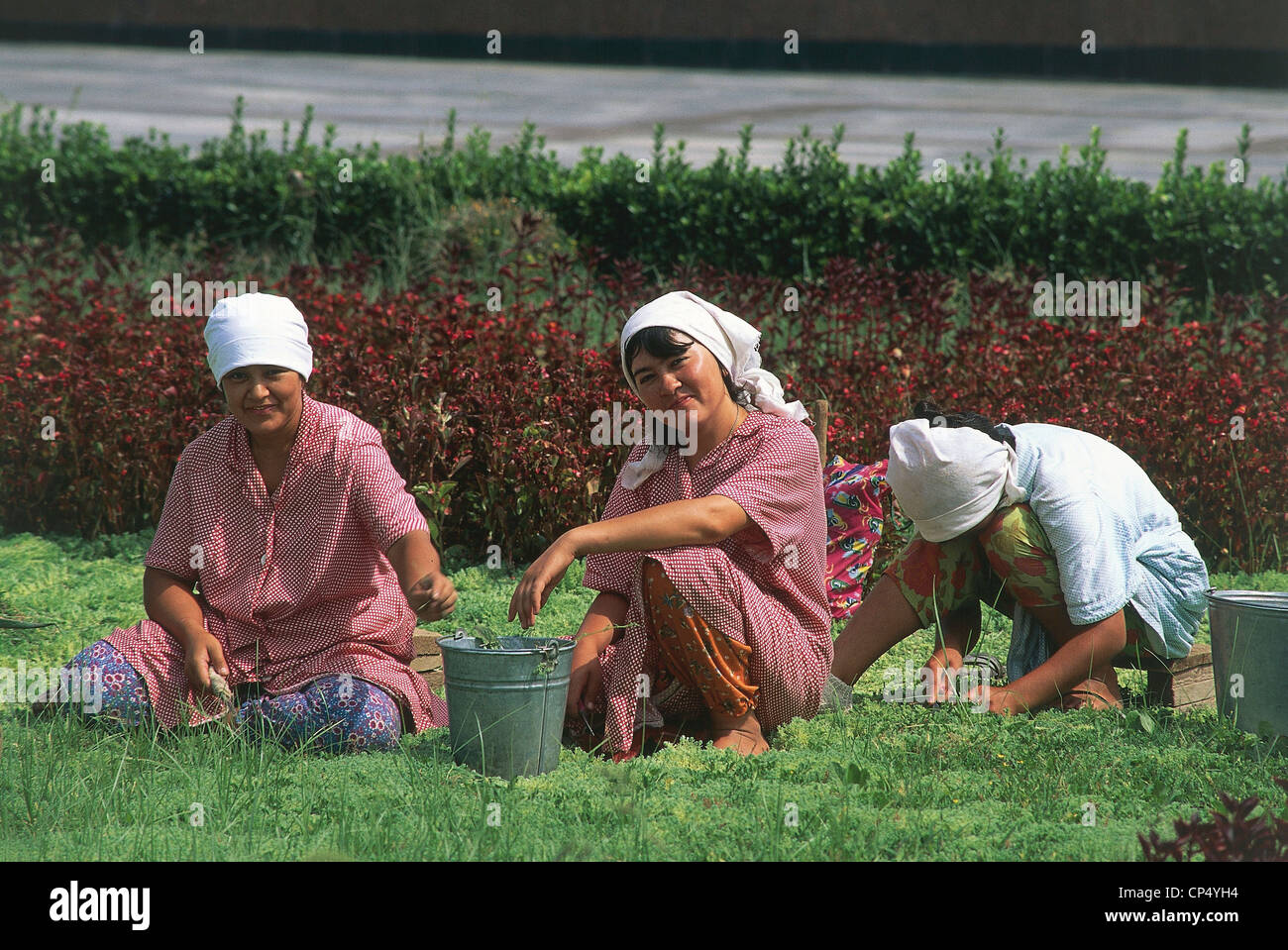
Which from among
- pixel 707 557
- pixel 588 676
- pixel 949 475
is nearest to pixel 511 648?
pixel 588 676

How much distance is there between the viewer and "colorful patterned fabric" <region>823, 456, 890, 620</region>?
175 inches

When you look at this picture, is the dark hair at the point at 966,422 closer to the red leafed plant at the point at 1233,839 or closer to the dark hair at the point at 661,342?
the dark hair at the point at 661,342

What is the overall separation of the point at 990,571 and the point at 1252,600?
0.73 meters

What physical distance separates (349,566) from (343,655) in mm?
236

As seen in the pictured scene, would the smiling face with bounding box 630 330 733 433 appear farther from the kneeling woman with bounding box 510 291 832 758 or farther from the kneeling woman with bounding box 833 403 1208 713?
the kneeling woman with bounding box 833 403 1208 713

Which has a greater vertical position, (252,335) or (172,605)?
(252,335)

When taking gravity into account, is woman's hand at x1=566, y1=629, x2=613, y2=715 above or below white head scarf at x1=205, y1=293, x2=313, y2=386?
below

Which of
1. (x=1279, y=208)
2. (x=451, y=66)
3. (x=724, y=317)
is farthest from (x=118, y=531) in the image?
(x=451, y=66)

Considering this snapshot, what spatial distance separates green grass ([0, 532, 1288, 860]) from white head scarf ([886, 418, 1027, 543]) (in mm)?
525

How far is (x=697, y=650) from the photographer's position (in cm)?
327

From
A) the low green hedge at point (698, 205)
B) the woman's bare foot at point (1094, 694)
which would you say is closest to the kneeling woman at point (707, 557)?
the woman's bare foot at point (1094, 694)

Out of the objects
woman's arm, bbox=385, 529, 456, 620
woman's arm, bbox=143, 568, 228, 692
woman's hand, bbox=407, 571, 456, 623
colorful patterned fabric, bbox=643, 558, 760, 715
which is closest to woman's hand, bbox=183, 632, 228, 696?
woman's arm, bbox=143, 568, 228, 692

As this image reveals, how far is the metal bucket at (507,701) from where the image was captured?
10.0 ft

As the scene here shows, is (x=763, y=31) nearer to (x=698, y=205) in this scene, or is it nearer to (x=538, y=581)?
(x=698, y=205)
